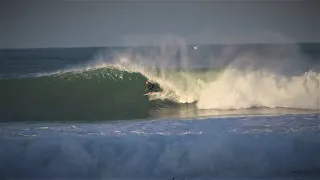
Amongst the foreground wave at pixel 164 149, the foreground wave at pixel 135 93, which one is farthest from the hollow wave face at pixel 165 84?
the foreground wave at pixel 164 149

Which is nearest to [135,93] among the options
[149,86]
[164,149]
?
[149,86]

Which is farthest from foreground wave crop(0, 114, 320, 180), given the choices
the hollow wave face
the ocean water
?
the hollow wave face

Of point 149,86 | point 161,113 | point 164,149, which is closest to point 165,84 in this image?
point 149,86

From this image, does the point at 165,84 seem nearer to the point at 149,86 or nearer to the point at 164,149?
the point at 149,86

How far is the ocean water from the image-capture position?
2.82 metres

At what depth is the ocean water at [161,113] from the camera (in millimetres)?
2820

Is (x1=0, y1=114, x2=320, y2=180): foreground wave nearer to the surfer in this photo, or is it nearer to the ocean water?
the ocean water

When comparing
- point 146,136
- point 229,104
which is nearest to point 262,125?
point 229,104

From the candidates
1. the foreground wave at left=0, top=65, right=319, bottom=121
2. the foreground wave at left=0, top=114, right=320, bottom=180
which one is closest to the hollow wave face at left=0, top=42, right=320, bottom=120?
the foreground wave at left=0, top=65, right=319, bottom=121

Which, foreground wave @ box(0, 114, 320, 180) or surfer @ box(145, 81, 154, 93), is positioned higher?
surfer @ box(145, 81, 154, 93)

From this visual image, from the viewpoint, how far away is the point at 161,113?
9.33 feet

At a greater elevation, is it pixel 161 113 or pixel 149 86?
pixel 149 86

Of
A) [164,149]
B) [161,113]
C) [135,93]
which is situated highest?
[135,93]

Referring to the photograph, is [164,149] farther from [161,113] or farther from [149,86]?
[149,86]
